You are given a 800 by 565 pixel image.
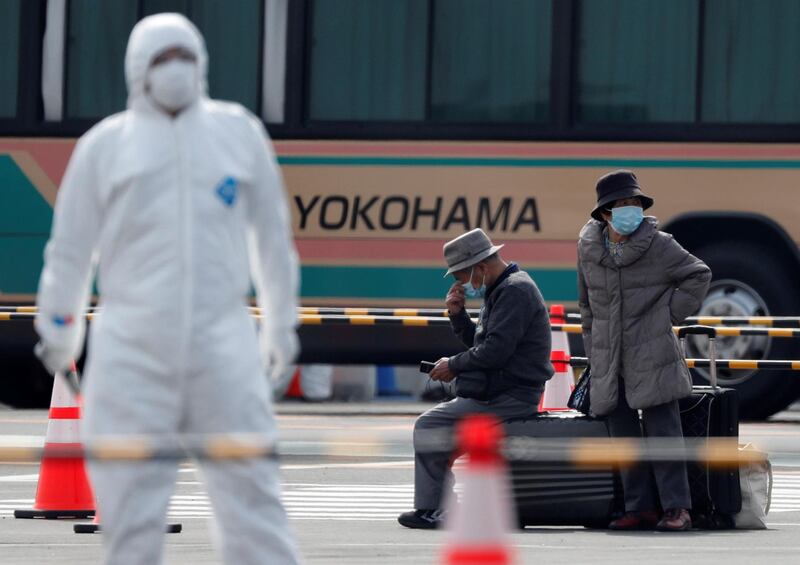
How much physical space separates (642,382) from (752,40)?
23.6ft

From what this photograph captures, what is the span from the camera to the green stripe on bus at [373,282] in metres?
16.4

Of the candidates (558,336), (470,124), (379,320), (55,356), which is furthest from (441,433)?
(470,124)

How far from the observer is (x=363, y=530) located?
962cm

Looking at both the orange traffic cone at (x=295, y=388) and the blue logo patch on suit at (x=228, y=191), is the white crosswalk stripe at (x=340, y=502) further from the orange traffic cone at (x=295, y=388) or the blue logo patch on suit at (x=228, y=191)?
the orange traffic cone at (x=295, y=388)

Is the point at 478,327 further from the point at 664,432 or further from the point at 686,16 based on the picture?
the point at 686,16

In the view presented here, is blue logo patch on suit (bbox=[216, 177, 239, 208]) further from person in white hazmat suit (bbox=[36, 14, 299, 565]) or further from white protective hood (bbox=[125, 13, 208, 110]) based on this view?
white protective hood (bbox=[125, 13, 208, 110])

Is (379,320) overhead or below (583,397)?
below

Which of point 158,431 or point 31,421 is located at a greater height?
point 158,431

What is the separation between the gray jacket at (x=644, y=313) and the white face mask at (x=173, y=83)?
421 centimetres

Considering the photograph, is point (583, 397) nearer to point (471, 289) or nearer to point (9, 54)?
point (471, 289)

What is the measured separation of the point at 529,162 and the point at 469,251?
6747 mm

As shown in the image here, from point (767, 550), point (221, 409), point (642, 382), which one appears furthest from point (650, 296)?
point (221, 409)

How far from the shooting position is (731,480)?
9648 mm

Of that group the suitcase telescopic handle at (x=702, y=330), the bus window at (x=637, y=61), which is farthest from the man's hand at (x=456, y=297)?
the bus window at (x=637, y=61)
